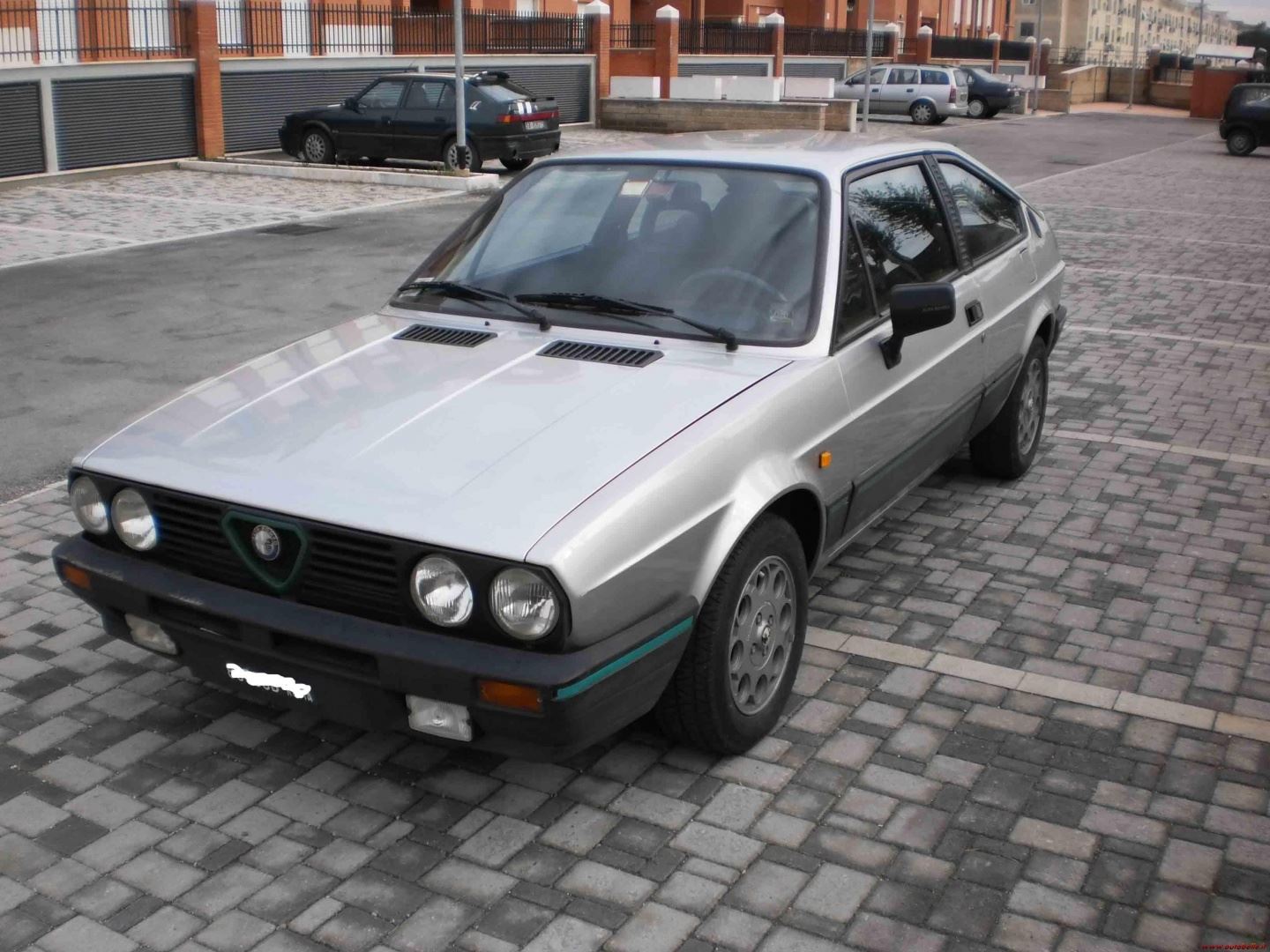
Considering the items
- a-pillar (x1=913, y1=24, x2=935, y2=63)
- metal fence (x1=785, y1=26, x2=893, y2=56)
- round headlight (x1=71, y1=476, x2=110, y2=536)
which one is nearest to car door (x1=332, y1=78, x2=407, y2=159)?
round headlight (x1=71, y1=476, x2=110, y2=536)

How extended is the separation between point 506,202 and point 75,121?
17444 millimetres

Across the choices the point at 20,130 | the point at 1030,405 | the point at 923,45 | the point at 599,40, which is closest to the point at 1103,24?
the point at 923,45

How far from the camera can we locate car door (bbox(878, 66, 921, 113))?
41.5 metres

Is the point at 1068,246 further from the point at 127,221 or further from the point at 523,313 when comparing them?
the point at 523,313

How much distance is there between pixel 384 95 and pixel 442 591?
20379 mm

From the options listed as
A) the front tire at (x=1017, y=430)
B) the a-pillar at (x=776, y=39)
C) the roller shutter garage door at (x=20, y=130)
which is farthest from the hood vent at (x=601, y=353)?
the a-pillar at (x=776, y=39)

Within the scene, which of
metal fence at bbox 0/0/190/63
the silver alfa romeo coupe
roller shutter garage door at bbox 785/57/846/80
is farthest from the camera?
roller shutter garage door at bbox 785/57/846/80

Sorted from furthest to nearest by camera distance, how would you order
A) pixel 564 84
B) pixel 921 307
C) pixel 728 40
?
pixel 728 40 → pixel 564 84 → pixel 921 307

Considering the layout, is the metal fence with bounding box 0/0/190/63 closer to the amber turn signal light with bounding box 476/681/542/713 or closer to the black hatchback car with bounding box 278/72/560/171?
the black hatchback car with bounding box 278/72/560/171

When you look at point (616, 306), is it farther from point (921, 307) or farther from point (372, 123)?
point (372, 123)

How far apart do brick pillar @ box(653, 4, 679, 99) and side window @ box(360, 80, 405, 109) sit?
1593 cm

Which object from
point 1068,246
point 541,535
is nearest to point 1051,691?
point 541,535

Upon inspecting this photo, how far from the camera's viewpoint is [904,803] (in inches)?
160

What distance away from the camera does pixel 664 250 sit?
4910 millimetres
